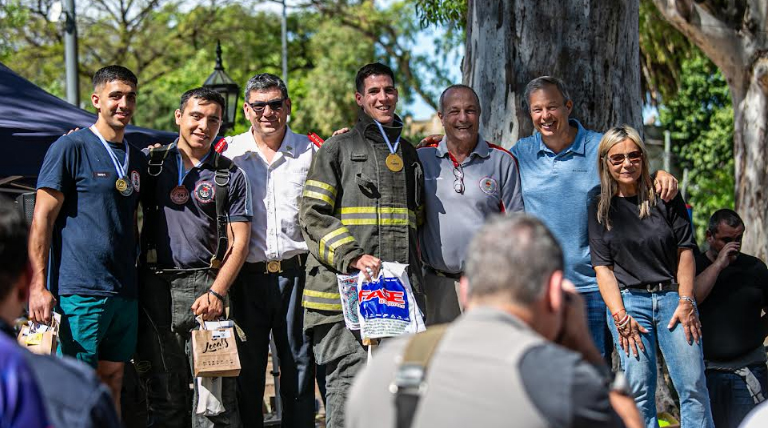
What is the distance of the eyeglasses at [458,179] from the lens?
19.1ft

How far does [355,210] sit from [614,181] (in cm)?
152

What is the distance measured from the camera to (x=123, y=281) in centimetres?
548

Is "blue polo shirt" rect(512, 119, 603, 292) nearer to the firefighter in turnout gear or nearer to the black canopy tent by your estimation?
the firefighter in turnout gear

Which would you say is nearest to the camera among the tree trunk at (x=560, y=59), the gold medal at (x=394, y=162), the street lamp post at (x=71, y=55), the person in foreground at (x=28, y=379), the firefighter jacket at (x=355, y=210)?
the person in foreground at (x=28, y=379)

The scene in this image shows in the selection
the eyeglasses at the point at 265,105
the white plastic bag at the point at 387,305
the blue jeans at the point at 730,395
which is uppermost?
the eyeglasses at the point at 265,105

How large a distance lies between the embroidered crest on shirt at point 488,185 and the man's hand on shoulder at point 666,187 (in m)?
0.93

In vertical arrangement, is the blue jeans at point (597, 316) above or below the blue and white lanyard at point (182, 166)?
below

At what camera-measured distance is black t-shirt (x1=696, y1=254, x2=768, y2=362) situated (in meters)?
6.23

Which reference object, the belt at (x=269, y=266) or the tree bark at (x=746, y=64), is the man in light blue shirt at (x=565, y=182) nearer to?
the belt at (x=269, y=266)

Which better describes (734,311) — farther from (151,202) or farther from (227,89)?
(227,89)

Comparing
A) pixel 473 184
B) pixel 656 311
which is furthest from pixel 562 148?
pixel 656 311

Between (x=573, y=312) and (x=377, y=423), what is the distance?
0.76m

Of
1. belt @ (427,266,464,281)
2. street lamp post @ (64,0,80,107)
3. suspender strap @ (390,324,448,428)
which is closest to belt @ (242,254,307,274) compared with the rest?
belt @ (427,266,464,281)

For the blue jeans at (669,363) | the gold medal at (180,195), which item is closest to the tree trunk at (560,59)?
the blue jeans at (669,363)
